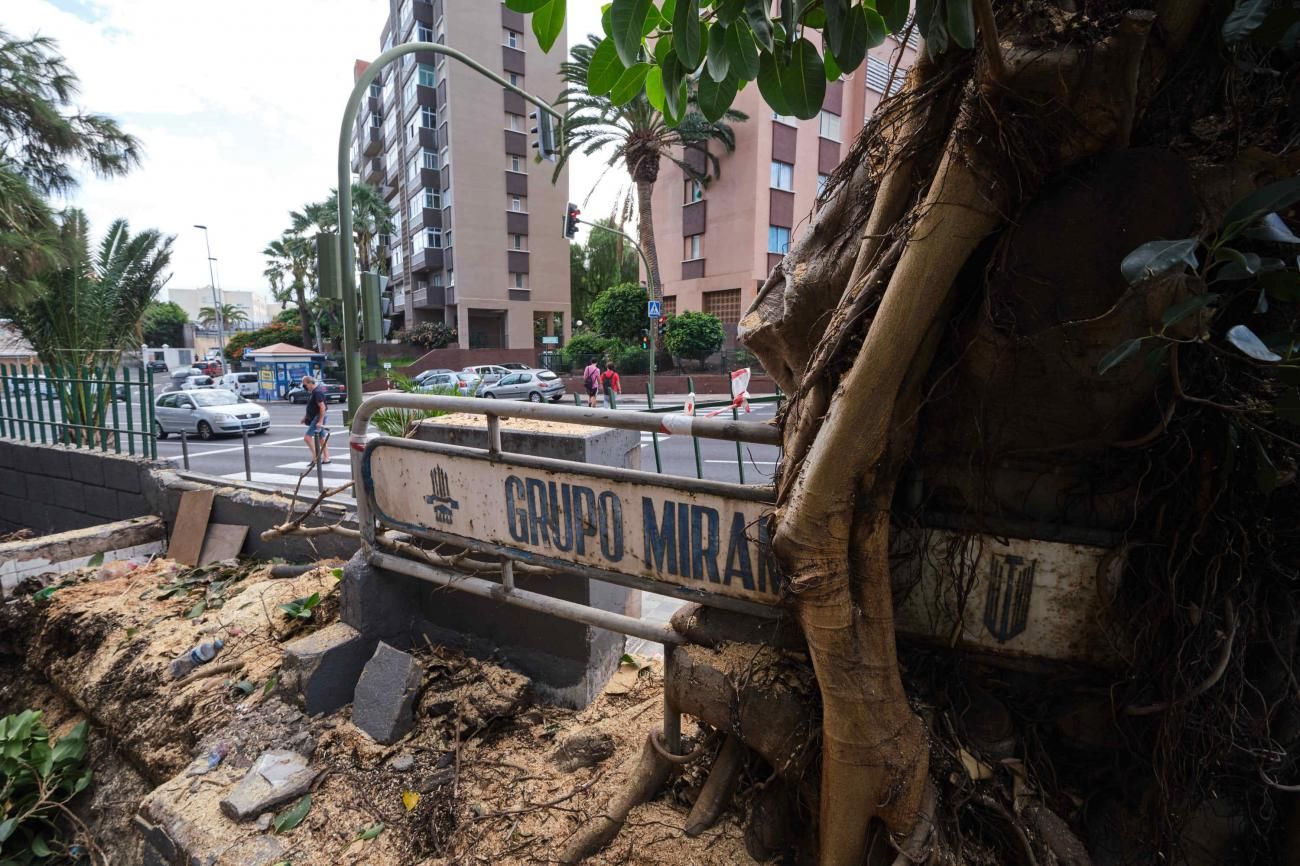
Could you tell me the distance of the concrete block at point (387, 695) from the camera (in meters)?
2.94

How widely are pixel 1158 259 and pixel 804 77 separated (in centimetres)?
89

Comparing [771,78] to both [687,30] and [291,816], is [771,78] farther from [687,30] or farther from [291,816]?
[291,816]

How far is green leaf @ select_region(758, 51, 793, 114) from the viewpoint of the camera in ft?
5.14

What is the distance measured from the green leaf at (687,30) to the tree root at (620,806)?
210cm

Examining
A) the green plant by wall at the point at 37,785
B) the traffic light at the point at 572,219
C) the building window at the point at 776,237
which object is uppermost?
the building window at the point at 776,237

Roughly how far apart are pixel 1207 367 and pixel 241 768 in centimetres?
382

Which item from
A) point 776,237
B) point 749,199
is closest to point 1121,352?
point 749,199

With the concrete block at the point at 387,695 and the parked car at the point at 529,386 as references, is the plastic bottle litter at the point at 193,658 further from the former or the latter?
the parked car at the point at 529,386

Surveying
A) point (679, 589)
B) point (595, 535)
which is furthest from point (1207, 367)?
point (595, 535)

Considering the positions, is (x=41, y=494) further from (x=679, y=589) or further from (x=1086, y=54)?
(x=1086, y=54)

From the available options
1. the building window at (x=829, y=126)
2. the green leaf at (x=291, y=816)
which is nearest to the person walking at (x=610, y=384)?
the green leaf at (x=291, y=816)

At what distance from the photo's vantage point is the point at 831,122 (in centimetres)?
2603

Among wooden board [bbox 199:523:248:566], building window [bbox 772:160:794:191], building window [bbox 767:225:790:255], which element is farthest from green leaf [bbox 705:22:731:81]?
building window [bbox 772:160:794:191]

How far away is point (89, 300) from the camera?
10539 millimetres
